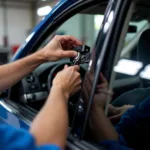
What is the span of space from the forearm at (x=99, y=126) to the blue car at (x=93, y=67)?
0.09 feet

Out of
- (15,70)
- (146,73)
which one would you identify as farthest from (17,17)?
(146,73)

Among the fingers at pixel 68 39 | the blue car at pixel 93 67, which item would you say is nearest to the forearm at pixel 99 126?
the blue car at pixel 93 67

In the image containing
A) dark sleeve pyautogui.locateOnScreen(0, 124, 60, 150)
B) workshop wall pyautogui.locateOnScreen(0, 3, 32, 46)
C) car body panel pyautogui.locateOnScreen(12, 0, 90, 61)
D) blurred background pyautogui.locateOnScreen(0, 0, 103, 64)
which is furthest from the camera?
workshop wall pyautogui.locateOnScreen(0, 3, 32, 46)

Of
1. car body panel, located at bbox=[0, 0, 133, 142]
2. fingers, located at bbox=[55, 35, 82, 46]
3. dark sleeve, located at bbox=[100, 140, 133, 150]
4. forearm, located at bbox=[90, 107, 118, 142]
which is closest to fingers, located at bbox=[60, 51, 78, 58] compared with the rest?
fingers, located at bbox=[55, 35, 82, 46]

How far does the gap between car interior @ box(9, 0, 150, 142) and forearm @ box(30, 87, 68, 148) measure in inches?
13.2

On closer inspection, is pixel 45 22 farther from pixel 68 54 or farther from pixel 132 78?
pixel 132 78

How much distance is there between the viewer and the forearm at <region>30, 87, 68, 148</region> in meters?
0.96

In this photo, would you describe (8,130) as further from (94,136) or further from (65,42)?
(65,42)

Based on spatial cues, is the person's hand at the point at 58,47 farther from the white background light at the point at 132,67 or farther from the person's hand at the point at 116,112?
the person's hand at the point at 116,112

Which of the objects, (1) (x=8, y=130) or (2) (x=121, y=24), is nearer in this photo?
(1) (x=8, y=130)

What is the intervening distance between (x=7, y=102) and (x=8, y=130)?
1212mm

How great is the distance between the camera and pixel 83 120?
4.02 feet

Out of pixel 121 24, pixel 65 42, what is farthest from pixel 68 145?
pixel 65 42

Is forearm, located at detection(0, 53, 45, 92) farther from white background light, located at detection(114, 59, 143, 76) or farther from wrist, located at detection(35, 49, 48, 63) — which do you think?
white background light, located at detection(114, 59, 143, 76)
